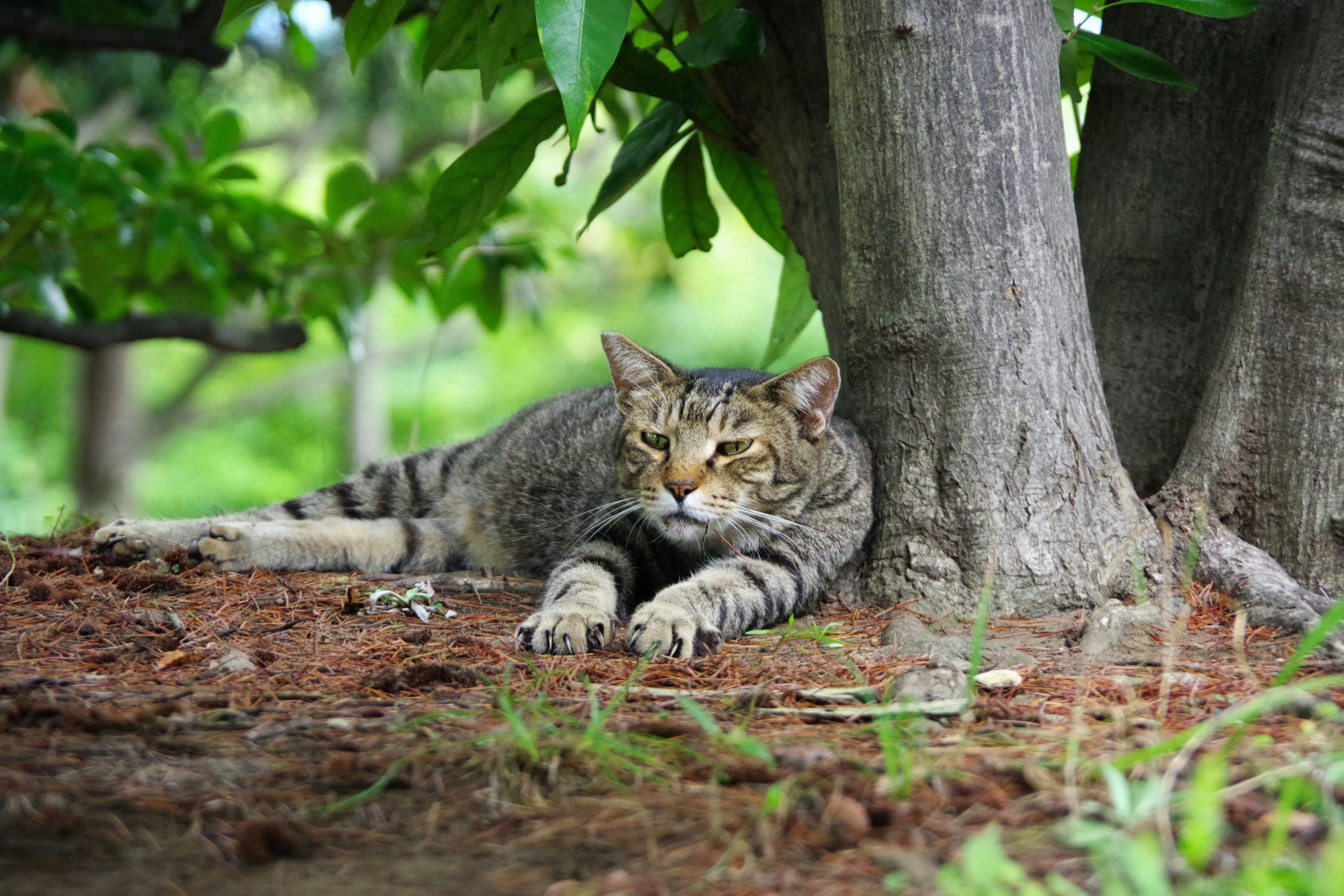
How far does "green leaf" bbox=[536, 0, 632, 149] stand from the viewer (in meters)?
2.14

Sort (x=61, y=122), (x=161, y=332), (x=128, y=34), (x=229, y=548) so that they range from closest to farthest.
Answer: (x=229, y=548)
(x=61, y=122)
(x=128, y=34)
(x=161, y=332)

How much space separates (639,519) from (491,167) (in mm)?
1132

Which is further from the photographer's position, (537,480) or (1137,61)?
(537,480)

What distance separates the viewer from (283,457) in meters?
14.4

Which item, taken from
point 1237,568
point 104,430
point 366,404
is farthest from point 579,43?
point 366,404

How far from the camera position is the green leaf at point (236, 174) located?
3656mm

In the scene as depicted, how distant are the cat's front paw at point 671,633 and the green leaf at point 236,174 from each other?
2.25m

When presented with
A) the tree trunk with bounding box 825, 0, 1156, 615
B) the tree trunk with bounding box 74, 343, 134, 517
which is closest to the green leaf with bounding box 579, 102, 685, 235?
the tree trunk with bounding box 825, 0, 1156, 615

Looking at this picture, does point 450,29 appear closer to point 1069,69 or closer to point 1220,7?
point 1069,69

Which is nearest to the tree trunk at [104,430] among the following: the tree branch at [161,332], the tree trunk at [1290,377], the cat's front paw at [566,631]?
the tree branch at [161,332]

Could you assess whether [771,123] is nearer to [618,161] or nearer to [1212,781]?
[618,161]

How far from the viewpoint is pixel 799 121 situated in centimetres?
310

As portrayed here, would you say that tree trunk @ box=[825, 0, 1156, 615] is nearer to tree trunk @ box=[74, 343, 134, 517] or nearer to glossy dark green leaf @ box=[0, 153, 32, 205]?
glossy dark green leaf @ box=[0, 153, 32, 205]

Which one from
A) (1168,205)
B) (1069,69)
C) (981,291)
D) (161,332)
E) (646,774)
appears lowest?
(646,774)
